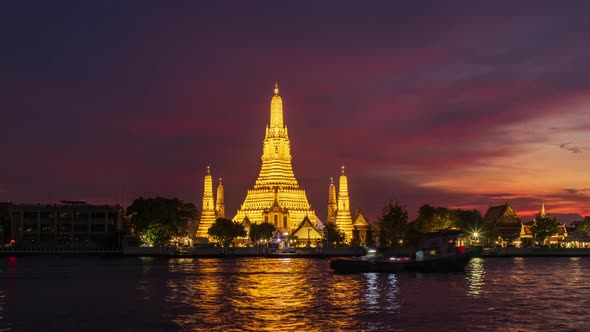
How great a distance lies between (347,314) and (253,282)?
27.6m

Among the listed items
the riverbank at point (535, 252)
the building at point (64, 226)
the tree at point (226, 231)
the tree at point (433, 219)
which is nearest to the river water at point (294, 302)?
the tree at point (433, 219)

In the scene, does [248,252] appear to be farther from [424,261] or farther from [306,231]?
[424,261]

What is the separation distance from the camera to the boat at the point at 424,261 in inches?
3851

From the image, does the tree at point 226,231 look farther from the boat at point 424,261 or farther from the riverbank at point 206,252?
the boat at point 424,261

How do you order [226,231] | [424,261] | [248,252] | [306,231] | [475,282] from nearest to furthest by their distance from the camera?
[475,282] → [424,261] → [248,252] → [226,231] → [306,231]

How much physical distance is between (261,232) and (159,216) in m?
32.2

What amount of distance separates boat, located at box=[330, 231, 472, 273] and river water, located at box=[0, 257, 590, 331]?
172 inches

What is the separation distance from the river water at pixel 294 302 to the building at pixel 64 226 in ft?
258

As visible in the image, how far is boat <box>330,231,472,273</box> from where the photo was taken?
97.8 metres

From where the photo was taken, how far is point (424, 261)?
98375 mm

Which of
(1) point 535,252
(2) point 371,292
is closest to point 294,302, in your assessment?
(2) point 371,292

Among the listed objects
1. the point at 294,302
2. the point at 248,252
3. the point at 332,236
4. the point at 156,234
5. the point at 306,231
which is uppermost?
the point at 306,231

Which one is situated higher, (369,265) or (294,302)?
(369,265)

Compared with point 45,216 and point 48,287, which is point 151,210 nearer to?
point 45,216
